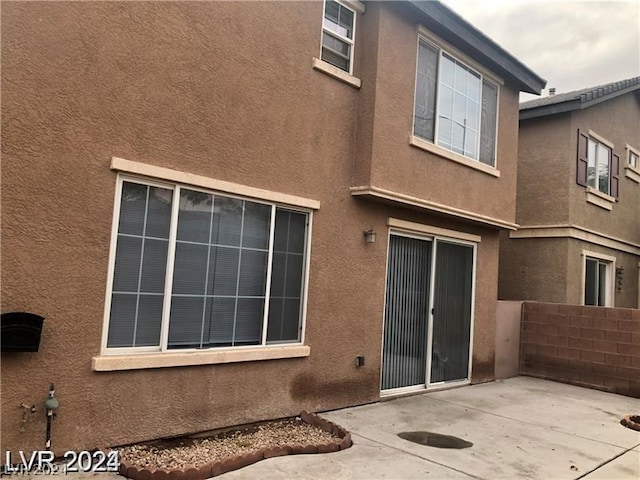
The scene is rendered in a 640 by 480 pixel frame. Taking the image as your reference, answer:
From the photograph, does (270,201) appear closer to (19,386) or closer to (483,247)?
(19,386)

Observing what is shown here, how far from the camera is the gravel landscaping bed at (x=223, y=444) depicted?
475 centimetres

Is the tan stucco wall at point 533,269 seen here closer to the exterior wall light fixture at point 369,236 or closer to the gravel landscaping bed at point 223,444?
the exterior wall light fixture at point 369,236

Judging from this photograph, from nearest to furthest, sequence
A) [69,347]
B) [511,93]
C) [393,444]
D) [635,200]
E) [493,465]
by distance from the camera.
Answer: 1. [69,347]
2. [493,465]
3. [393,444]
4. [511,93]
5. [635,200]

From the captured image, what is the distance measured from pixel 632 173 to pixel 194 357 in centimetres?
1504

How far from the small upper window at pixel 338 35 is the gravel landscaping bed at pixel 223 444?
4.99 m

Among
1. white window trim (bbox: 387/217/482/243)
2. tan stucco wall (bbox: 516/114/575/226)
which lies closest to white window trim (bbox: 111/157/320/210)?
white window trim (bbox: 387/217/482/243)

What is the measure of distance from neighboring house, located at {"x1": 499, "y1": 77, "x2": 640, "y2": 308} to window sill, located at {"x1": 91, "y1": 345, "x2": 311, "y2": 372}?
8.24 m

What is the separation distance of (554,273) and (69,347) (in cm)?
1110

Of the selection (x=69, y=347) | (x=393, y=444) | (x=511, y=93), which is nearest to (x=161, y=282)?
(x=69, y=347)

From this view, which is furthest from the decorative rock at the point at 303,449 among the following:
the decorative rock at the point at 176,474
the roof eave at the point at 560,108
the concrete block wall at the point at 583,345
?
the roof eave at the point at 560,108

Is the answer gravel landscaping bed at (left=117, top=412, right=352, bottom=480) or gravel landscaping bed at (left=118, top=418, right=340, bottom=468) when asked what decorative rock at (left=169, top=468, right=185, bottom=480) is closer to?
gravel landscaping bed at (left=117, top=412, right=352, bottom=480)

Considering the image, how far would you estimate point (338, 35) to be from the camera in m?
7.30

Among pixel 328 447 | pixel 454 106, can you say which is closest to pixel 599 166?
pixel 454 106

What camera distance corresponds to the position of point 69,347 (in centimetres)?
462
